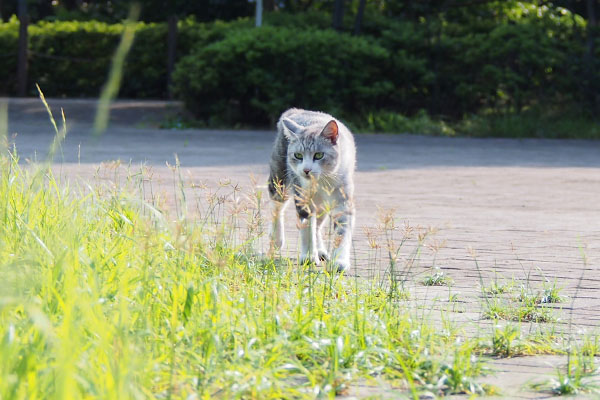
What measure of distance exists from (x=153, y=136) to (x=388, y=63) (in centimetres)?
524

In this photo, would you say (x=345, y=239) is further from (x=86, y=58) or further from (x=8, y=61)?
(x=86, y=58)

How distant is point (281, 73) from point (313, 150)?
35.9ft

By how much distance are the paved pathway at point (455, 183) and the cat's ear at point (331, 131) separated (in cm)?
82

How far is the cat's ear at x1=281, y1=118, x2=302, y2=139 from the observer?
583cm

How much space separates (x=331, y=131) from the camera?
5.74 m

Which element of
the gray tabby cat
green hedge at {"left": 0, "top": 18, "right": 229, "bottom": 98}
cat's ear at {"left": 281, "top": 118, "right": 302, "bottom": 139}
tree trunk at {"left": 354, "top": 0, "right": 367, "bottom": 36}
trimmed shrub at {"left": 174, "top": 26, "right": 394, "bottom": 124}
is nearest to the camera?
the gray tabby cat

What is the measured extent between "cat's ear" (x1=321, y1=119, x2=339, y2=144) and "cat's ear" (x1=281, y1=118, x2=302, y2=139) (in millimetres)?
226

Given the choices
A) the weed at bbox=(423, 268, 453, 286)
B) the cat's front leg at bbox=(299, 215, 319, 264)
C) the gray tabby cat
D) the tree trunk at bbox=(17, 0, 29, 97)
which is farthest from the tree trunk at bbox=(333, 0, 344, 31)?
the weed at bbox=(423, 268, 453, 286)

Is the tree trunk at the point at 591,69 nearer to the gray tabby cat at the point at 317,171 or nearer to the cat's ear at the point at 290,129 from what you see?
the gray tabby cat at the point at 317,171

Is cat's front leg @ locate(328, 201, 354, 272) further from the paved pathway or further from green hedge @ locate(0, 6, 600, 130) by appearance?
green hedge @ locate(0, 6, 600, 130)

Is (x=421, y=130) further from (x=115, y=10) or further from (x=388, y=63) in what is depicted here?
(x=115, y=10)

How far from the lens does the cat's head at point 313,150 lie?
5633 mm

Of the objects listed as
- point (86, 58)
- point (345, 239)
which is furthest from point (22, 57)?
point (345, 239)

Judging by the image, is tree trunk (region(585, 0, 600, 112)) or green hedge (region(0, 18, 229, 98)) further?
green hedge (region(0, 18, 229, 98))
